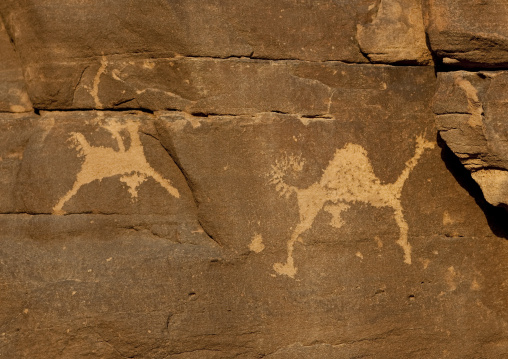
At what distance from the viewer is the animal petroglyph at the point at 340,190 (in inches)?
88.9

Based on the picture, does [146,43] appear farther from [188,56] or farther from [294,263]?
[294,263]

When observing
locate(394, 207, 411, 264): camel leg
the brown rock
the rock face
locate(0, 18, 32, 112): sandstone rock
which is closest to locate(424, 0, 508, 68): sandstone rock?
the rock face

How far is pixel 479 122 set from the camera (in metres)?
2.15

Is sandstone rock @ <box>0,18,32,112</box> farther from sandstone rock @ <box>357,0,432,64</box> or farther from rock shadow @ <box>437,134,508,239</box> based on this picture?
rock shadow @ <box>437,134,508,239</box>

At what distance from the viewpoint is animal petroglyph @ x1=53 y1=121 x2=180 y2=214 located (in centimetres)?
226

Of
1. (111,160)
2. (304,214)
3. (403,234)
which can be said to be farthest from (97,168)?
(403,234)

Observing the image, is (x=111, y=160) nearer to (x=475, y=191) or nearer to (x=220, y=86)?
(x=220, y=86)

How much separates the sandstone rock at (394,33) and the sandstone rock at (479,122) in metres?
0.19

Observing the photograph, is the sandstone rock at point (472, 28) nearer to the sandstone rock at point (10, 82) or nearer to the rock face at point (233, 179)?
the rock face at point (233, 179)

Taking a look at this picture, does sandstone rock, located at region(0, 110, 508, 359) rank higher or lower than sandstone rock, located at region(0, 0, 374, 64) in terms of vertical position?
lower

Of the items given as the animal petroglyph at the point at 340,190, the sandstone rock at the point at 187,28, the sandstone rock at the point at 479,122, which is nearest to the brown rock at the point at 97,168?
the sandstone rock at the point at 187,28

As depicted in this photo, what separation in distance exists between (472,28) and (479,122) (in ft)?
1.23

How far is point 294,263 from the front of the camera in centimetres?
226

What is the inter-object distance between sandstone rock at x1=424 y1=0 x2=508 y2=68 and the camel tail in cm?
39
